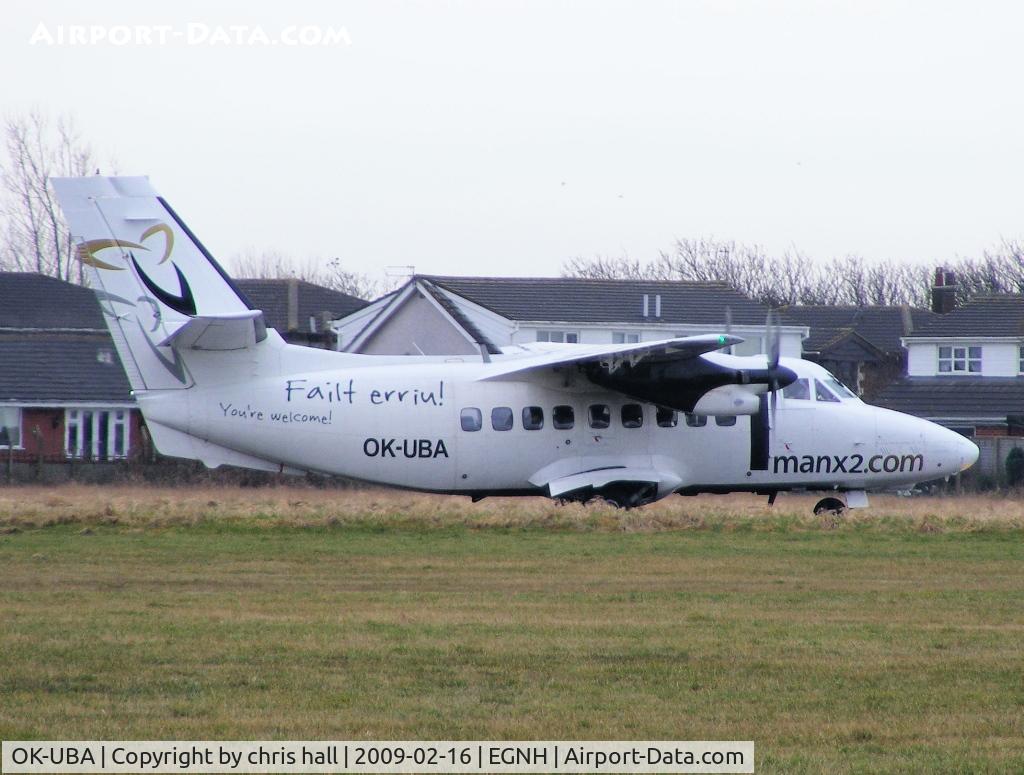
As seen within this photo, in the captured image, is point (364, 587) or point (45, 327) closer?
point (364, 587)

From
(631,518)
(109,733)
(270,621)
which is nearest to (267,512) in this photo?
(631,518)

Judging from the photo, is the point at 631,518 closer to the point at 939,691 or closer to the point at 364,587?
the point at 364,587

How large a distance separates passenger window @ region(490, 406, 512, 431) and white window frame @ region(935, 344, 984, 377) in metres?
33.5

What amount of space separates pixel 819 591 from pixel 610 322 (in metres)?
33.4

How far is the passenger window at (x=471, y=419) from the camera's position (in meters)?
21.5

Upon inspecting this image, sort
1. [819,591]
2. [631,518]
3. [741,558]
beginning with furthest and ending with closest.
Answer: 1. [631,518]
2. [741,558]
3. [819,591]

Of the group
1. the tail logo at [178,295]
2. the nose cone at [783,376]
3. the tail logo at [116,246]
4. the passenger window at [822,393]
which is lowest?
the passenger window at [822,393]

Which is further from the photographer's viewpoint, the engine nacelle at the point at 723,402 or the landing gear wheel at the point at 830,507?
the landing gear wheel at the point at 830,507

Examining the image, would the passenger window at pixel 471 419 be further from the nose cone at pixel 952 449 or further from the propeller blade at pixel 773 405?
the nose cone at pixel 952 449

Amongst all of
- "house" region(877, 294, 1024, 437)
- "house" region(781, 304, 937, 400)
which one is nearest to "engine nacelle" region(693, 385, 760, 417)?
"house" region(877, 294, 1024, 437)

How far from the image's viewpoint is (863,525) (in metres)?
20.2

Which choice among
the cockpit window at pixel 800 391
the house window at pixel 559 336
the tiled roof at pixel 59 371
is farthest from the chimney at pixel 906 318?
the cockpit window at pixel 800 391

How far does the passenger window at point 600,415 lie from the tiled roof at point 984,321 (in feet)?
106

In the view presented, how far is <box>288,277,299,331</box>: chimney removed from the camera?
184 ft
